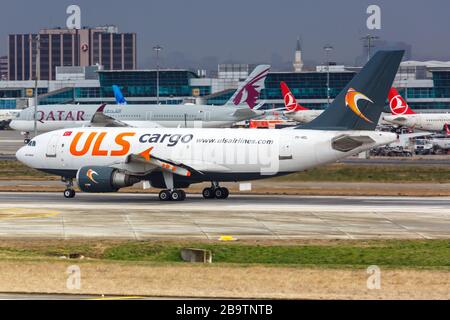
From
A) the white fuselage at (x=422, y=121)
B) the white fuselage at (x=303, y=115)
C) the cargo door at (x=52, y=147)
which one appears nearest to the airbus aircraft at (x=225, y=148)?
the cargo door at (x=52, y=147)

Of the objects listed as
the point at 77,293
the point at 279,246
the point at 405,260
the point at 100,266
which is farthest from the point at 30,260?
the point at 405,260

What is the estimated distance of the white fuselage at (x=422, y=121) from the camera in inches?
5674

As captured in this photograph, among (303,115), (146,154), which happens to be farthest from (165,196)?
(303,115)

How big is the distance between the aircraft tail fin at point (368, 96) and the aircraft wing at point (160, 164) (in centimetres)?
900

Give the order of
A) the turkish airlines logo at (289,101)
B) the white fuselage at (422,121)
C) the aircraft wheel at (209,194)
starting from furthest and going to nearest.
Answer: the turkish airlines logo at (289,101), the white fuselage at (422,121), the aircraft wheel at (209,194)

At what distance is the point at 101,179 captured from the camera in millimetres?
56031

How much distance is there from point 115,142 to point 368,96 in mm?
15357

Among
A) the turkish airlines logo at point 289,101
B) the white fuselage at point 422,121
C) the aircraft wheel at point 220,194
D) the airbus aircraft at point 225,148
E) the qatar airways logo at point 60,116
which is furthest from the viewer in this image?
the turkish airlines logo at point 289,101

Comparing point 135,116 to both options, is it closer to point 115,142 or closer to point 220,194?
→ point 220,194

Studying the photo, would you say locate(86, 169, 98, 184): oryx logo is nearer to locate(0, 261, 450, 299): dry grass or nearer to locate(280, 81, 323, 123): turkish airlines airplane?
locate(0, 261, 450, 299): dry grass

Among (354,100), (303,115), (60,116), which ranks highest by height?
(354,100)

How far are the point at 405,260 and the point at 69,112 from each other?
9448 centimetres

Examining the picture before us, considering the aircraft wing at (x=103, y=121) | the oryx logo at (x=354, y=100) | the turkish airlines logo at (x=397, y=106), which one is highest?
the oryx logo at (x=354, y=100)

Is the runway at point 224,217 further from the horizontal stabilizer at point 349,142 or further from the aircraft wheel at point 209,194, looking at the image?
the horizontal stabilizer at point 349,142
